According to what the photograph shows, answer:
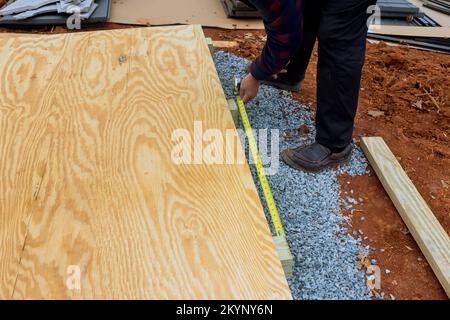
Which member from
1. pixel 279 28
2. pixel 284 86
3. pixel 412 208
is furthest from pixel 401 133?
pixel 279 28

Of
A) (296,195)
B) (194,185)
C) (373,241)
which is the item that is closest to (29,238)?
(194,185)

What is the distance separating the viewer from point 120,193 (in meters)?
1.73

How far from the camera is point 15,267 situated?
146 cm

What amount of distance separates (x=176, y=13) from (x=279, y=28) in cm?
323

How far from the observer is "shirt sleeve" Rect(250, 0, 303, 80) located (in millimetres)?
1727

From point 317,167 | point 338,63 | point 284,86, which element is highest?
point 338,63

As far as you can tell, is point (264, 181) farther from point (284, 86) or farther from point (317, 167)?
point (284, 86)

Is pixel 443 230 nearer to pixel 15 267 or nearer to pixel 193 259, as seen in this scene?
pixel 193 259

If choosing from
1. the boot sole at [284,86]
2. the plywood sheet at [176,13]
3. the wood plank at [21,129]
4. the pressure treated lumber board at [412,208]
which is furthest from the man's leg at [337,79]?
the plywood sheet at [176,13]

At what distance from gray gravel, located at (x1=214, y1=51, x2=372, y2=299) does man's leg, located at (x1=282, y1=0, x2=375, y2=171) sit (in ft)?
0.45

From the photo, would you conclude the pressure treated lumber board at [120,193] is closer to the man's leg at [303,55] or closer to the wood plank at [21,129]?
the wood plank at [21,129]

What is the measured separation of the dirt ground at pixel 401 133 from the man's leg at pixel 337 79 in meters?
0.25

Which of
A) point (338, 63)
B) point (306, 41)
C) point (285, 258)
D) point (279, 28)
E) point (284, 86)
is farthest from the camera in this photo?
point (284, 86)

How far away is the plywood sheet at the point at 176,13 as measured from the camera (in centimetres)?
453
